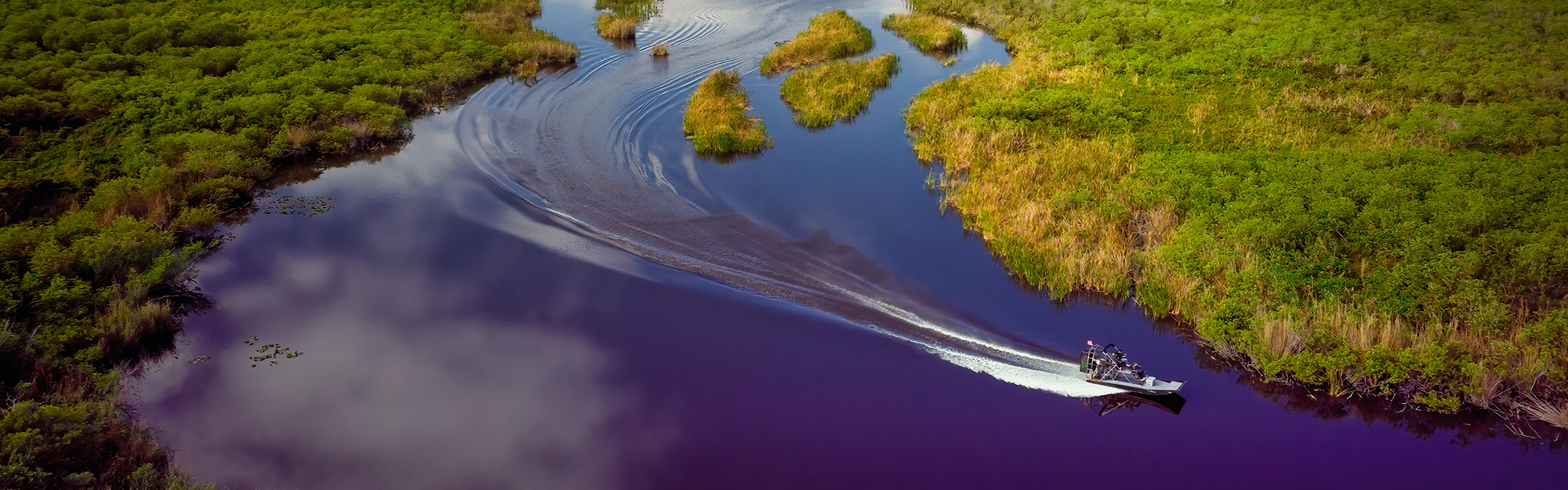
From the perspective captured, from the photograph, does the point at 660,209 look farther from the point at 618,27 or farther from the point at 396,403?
the point at 618,27

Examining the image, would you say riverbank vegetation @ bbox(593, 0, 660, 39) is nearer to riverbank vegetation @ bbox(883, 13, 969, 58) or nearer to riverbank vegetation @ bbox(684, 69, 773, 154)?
riverbank vegetation @ bbox(684, 69, 773, 154)

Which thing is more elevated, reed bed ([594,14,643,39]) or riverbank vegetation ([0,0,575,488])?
reed bed ([594,14,643,39])

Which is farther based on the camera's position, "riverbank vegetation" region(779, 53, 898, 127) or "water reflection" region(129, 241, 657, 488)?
"riverbank vegetation" region(779, 53, 898, 127)

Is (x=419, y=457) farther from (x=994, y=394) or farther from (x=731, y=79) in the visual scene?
(x=731, y=79)

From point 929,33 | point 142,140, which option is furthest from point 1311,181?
point 142,140

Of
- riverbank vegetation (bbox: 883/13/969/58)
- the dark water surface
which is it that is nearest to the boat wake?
the dark water surface

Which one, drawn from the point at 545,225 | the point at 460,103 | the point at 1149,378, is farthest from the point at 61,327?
the point at 1149,378

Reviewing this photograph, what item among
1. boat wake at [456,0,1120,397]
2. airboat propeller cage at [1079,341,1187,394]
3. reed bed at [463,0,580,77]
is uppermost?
reed bed at [463,0,580,77]

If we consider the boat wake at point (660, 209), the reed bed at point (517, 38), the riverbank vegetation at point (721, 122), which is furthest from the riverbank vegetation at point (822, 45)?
the reed bed at point (517, 38)
